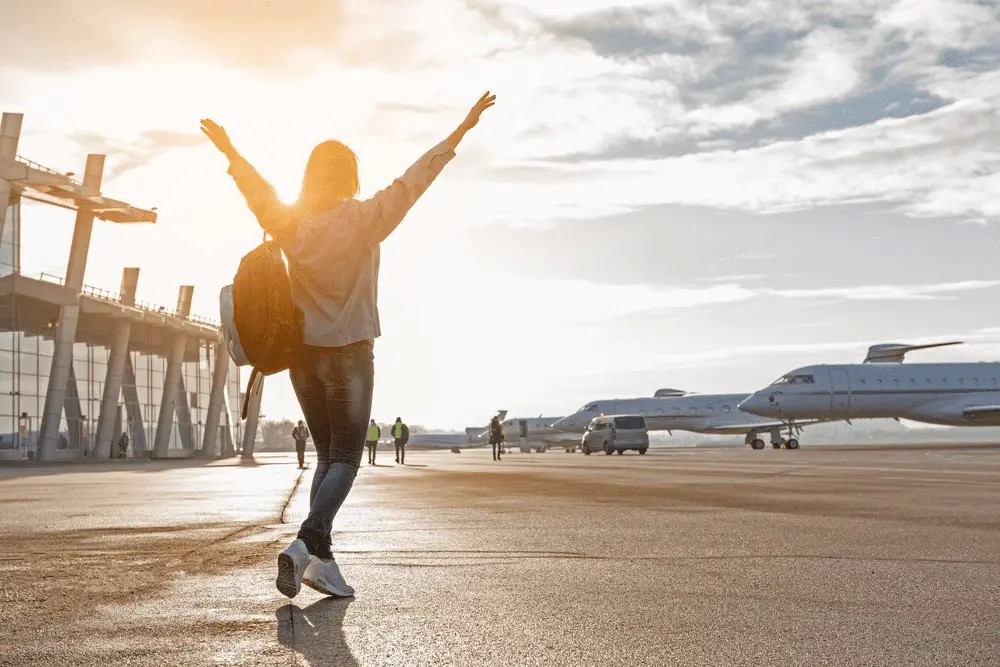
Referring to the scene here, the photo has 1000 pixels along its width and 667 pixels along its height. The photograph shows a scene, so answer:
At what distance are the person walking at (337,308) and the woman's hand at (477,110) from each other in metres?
0.19

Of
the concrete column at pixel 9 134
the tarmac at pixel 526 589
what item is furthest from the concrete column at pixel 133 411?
the tarmac at pixel 526 589

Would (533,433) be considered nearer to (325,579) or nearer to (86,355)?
(86,355)

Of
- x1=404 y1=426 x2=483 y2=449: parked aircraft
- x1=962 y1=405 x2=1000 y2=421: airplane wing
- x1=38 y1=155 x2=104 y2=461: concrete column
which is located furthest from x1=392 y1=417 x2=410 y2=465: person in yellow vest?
x1=404 y1=426 x2=483 y2=449: parked aircraft

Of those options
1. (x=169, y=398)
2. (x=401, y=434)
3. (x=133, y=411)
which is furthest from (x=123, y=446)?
(x=401, y=434)

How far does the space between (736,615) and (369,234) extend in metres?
2.17

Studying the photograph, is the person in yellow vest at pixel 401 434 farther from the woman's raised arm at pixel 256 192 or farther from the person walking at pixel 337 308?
the person walking at pixel 337 308

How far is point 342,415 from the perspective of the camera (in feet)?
15.6

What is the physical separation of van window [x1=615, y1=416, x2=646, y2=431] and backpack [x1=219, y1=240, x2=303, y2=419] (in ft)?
147

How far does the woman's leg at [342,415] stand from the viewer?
4727mm

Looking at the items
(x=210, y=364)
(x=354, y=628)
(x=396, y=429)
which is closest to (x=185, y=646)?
(x=354, y=628)

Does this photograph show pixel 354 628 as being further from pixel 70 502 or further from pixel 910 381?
pixel 910 381

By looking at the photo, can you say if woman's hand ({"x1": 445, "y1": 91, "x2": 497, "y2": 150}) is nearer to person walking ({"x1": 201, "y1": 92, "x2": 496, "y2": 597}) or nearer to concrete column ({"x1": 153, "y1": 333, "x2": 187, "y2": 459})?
person walking ({"x1": 201, "y1": 92, "x2": 496, "y2": 597})

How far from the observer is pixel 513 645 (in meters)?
3.33

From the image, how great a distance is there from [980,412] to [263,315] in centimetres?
4995
